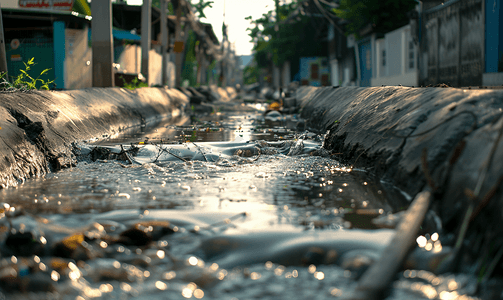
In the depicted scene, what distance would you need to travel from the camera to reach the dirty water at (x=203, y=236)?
5.68 ft

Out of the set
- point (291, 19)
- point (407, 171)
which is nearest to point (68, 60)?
point (407, 171)

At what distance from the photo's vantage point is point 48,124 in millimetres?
4699

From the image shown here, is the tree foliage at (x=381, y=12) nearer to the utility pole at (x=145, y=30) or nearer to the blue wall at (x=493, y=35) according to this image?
the utility pole at (x=145, y=30)

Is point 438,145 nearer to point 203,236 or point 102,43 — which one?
point 203,236

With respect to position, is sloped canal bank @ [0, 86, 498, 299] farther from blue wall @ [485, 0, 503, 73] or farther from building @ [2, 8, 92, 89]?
building @ [2, 8, 92, 89]

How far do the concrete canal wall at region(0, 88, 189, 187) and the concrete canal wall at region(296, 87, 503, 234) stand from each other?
2800mm

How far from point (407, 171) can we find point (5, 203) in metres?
2.61

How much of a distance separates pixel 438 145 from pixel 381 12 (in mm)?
14593

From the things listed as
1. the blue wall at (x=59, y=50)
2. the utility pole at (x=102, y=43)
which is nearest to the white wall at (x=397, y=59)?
the utility pole at (x=102, y=43)

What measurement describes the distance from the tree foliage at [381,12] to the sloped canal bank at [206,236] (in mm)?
13534

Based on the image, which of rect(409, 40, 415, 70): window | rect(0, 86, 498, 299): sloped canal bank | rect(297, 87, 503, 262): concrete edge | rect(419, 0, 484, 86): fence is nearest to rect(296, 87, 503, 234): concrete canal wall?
rect(297, 87, 503, 262): concrete edge

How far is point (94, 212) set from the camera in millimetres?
2654

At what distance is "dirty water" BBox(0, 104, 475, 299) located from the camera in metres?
1.73

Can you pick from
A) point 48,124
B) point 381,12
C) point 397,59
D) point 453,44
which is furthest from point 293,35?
point 48,124
